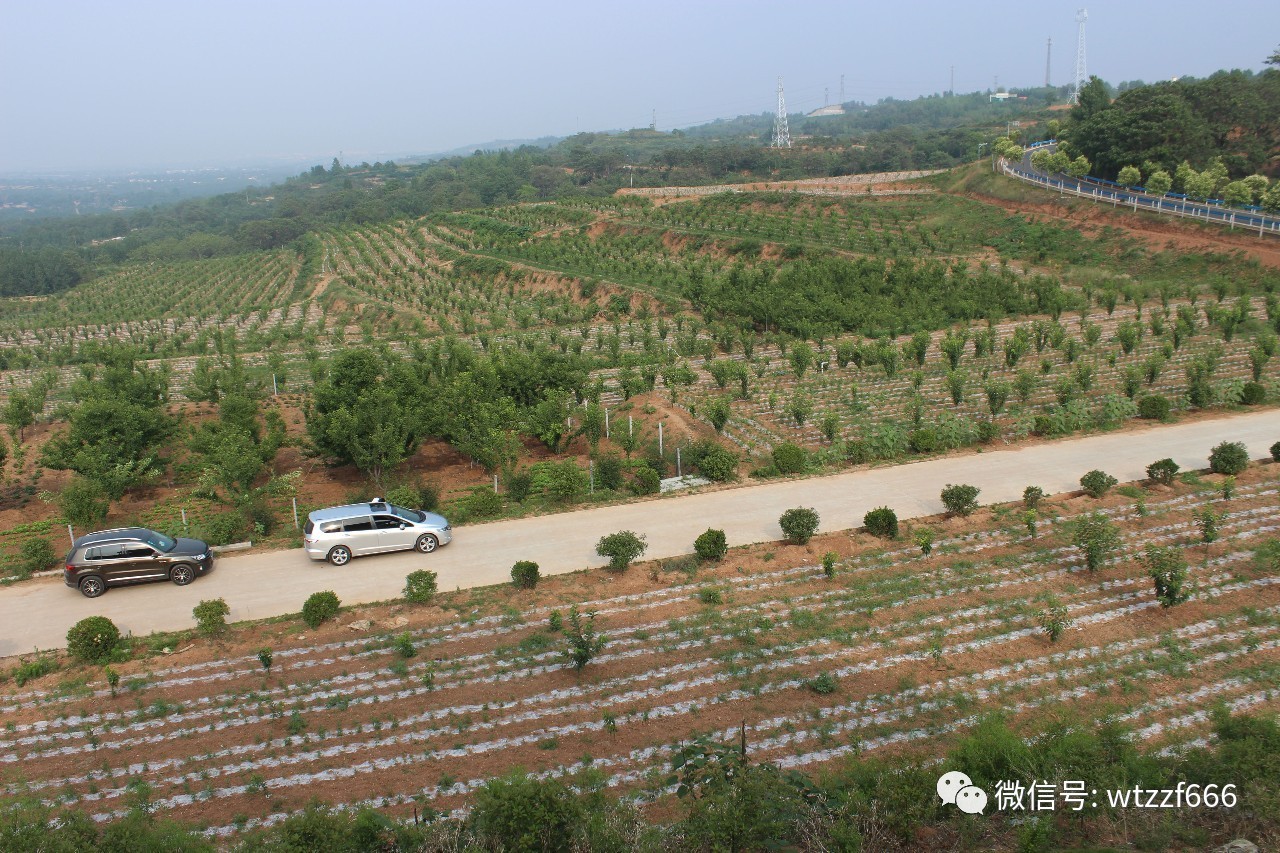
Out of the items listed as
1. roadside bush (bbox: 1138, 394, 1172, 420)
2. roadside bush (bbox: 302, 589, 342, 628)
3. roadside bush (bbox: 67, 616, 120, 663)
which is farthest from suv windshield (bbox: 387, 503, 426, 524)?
roadside bush (bbox: 1138, 394, 1172, 420)

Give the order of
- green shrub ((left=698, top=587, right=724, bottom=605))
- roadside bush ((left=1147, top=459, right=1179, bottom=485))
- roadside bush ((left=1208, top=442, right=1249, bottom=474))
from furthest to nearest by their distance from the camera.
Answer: roadside bush ((left=1208, top=442, right=1249, bottom=474))
roadside bush ((left=1147, top=459, right=1179, bottom=485))
green shrub ((left=698, top=587, right=724, bottom=605))

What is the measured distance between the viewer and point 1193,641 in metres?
10.6

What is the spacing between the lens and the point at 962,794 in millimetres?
7359

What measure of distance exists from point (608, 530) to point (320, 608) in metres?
4.81

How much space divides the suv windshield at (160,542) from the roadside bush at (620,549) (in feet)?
21.8

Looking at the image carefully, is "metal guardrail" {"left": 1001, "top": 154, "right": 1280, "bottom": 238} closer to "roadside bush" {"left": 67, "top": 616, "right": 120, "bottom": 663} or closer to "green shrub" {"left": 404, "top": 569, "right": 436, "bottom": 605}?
"green shrub" {"left": 404, "top": 569, "right": 436, "bottom": 605}

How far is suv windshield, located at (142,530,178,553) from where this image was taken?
517 inches

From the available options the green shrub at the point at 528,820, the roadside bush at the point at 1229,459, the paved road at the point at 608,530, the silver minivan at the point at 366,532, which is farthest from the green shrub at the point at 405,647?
the roadside bush at the point at 1229,459

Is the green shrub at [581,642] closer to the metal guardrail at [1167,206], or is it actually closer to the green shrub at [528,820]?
the green shrub at [528,820]

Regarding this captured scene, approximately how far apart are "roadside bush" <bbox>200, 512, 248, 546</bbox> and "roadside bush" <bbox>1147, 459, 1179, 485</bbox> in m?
15.7

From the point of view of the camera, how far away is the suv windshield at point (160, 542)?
13.1 metres

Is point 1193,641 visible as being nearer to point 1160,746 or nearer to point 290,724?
point 1160,746

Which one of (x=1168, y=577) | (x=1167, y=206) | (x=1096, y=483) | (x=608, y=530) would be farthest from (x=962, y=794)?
(x=1167, y=206)

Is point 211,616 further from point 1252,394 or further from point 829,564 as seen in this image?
point 1252,394
